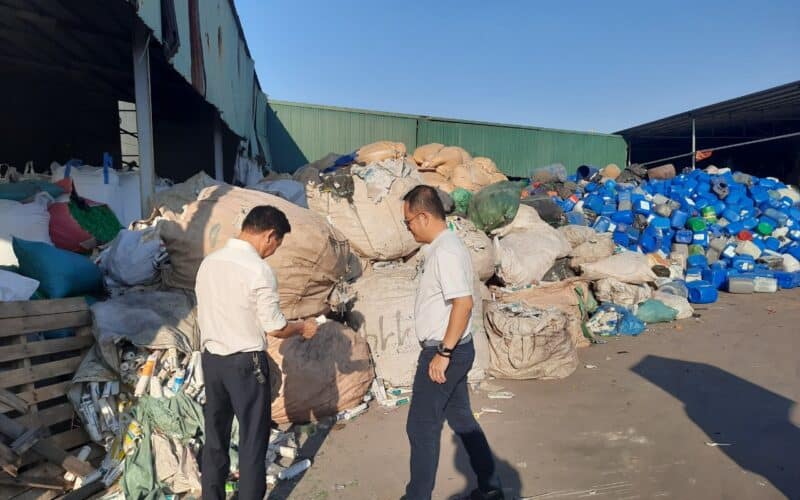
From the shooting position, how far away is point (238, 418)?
2166 mm

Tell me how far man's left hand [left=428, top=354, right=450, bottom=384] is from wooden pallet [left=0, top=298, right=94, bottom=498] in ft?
6.31

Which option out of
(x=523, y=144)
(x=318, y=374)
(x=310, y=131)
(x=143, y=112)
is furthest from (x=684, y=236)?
(x=310, y=131)

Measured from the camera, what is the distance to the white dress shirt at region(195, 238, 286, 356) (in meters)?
2.09

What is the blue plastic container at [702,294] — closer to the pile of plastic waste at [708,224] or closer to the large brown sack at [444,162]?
the pile of plastic waste at [708,224]

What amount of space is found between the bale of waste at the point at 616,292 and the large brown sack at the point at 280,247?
11.9 feet

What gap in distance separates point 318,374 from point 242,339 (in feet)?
4.00

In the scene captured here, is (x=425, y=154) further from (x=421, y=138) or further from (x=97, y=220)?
(x=97, y=220)

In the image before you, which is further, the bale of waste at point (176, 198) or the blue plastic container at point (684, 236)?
the blue plastic container at point (684, 236)

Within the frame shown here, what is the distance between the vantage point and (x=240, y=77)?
8711 mm

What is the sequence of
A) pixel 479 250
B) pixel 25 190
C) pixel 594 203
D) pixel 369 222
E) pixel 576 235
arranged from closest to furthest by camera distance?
pixel 25 190, pixel 369 222, pixel 479 250, pixel 576 235, pixel 594 203

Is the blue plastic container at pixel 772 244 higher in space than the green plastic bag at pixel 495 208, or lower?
lower

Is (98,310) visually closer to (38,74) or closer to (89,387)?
(89,387)

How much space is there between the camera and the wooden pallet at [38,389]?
234cm

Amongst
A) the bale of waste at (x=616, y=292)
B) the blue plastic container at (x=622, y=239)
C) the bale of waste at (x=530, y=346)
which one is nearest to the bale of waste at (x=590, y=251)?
the bale of waste at (x=616, y=292)
